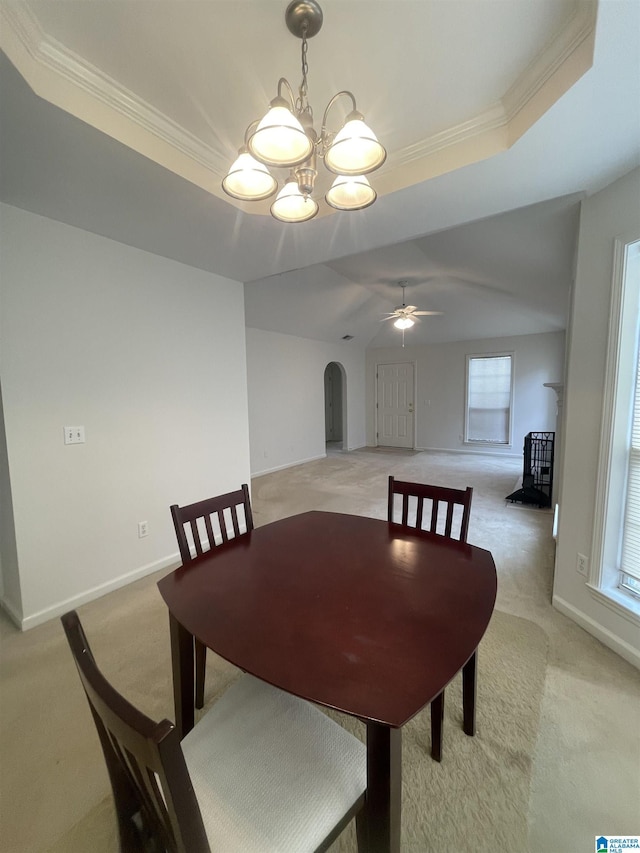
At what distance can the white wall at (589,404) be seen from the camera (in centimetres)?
175

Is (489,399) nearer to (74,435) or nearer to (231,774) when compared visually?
(74,435)

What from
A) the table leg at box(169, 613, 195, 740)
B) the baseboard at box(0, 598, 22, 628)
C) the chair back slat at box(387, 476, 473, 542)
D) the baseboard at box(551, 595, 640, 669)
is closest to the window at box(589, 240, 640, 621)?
the baseboard at box(551, 595, 640, 669)

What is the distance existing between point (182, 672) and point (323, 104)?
2.38m

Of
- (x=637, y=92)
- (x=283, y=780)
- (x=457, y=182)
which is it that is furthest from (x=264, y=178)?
(x=283, y=780)

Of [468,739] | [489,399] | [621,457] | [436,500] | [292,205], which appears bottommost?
[468,739]

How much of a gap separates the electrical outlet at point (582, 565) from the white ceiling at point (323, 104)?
2.07 metres

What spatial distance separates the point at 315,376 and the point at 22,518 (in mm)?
5284

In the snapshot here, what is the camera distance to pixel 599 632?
1.88 meters

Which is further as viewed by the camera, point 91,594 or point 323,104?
point 91,594

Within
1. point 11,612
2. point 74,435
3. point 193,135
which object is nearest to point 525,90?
point 193,135

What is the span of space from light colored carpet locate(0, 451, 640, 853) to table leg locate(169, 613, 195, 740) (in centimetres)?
33

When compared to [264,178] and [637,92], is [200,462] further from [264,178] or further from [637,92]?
[637,92]

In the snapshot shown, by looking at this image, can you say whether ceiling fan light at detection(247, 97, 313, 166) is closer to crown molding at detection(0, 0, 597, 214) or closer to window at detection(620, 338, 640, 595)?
crown molding at detection(0, 0, 597, 214)

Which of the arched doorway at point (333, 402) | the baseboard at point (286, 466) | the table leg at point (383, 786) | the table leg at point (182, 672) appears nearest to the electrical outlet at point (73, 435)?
the table leg at point (182, 672)
